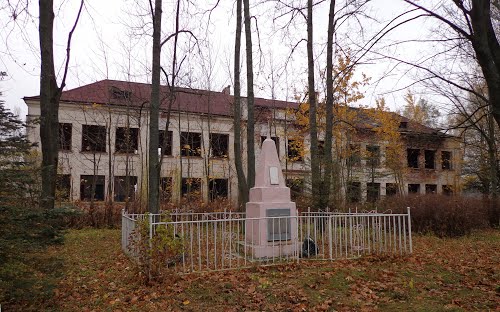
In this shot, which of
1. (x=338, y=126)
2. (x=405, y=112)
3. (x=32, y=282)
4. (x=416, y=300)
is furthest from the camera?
(x=405, y=112)

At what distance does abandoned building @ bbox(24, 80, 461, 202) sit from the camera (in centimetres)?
2267

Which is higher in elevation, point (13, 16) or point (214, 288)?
point (13, 16)

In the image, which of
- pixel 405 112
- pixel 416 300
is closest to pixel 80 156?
pixel 416 300

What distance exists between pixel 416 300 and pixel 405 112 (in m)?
34.6

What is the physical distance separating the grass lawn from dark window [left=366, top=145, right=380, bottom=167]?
1636cm

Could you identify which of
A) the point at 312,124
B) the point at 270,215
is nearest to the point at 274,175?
the point at 270,215

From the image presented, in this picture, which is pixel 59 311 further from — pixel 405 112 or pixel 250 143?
pixel 405 112

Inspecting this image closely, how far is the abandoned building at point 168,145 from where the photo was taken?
22672 mm

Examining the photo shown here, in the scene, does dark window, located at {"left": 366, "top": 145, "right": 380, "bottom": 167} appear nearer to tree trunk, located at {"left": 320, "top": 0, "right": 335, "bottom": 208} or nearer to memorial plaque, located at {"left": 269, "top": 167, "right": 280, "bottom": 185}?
tree trunk, located at {"left": 320, "top": 0, "right": 335, "bottom": 208}

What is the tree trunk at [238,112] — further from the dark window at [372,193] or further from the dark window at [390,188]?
the dark window at [390,188]

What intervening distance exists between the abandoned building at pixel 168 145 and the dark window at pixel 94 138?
6 centimetres

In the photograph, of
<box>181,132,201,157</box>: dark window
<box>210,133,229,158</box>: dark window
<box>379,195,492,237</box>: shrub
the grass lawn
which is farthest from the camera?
<box>210,133,229,158</box>: dark window

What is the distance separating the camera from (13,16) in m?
9.50

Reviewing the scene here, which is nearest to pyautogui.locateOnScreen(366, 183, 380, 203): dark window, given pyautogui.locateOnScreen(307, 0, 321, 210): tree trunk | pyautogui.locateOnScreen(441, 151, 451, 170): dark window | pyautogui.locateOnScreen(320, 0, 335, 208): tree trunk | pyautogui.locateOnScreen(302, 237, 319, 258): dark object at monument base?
pyautogui.locateOnScreen(441, 151, 451, 170): dark window
